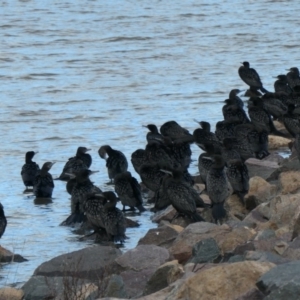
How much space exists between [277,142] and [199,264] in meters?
8.68

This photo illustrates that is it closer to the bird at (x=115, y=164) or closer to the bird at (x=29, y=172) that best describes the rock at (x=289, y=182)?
the bird at (x=115, y=164)

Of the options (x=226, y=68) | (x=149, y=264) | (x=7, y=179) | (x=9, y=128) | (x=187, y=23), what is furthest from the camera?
(x=187, y=23)

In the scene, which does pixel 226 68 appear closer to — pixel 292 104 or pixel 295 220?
pixel 292 104

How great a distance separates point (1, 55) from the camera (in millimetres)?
30812

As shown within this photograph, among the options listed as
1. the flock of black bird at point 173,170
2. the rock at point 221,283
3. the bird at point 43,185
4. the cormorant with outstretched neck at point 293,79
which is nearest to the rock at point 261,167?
the flock of black bird at point 173,170

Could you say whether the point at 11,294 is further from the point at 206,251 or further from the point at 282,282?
the point at 282,282

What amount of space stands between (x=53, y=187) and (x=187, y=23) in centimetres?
2398

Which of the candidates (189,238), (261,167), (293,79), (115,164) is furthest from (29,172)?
(293,79)

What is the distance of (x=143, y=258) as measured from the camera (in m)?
10.4

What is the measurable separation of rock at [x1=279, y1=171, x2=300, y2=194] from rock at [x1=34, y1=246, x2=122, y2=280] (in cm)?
246

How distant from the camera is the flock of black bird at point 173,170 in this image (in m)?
12.5

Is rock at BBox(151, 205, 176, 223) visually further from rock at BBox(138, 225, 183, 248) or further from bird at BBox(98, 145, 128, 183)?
bird at BBox(98, 145, 128, 183)

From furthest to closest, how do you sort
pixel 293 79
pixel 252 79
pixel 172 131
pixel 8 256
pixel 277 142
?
pixel 252 79, pixel 293 79, pixel 277 142, pixel 172 131, pixel 8 256

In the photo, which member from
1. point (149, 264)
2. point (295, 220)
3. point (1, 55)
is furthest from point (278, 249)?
point (1, 55)
